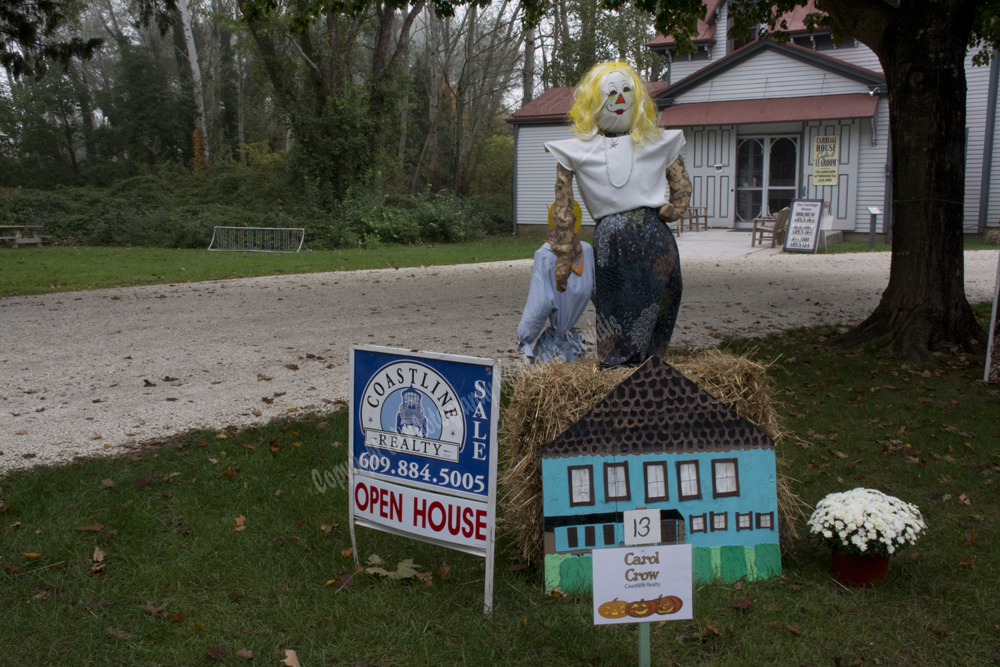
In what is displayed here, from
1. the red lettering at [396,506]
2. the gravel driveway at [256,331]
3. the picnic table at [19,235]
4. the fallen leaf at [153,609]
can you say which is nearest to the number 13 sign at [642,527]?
the red lettering at [396,506]

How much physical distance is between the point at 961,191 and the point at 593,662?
6065 millimetres

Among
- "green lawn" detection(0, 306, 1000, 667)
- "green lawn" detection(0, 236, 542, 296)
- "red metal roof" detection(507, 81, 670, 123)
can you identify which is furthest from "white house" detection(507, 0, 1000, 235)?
"green lawn" detection(0, 306, 1000, 667)

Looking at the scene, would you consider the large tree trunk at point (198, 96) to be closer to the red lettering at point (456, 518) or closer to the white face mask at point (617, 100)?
the white face mask at point (617, 100)

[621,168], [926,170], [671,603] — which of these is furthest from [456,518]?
[926,170]

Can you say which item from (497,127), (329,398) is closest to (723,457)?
(329,398)

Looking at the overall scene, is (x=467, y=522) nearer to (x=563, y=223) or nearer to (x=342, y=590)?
(x=342, y=590)

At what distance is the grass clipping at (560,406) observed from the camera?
3.03 meters

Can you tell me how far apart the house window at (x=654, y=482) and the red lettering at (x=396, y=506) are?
931 mm

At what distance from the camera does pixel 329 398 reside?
19.5ft

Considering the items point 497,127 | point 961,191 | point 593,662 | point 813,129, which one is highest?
point 497,127

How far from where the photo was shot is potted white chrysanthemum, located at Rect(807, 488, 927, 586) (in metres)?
2.93

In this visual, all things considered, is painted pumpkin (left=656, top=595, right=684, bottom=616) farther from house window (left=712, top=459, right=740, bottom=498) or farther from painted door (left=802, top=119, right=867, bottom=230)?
painted door (left=802, top=119, right=867, bottom=230)

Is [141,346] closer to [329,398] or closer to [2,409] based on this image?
[2,409]

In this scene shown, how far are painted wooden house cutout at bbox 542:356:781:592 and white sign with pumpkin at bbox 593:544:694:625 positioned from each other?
430 mm
